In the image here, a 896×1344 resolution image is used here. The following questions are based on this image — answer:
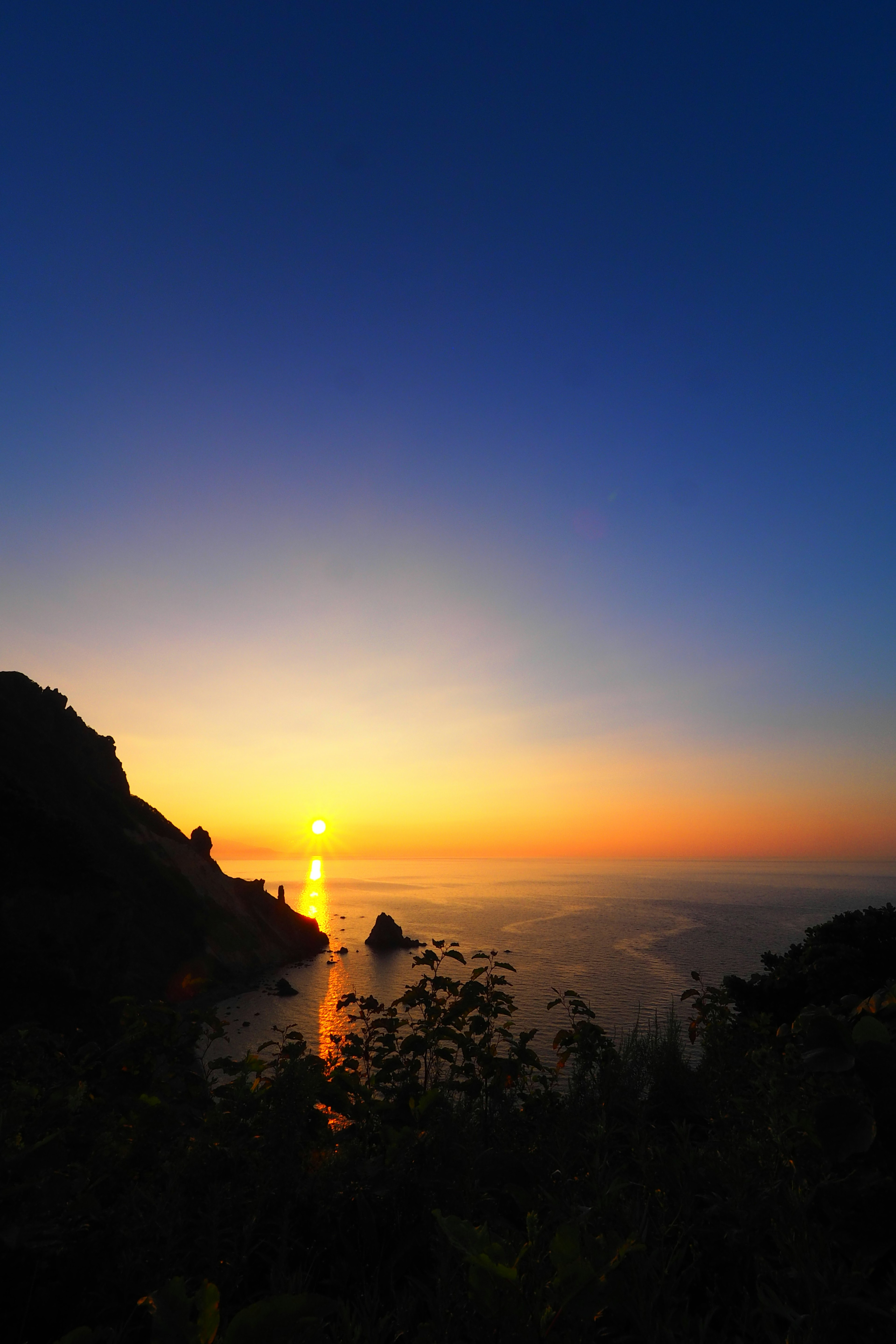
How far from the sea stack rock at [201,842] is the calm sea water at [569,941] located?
12.6 metres

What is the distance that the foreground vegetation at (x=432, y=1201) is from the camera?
207cm

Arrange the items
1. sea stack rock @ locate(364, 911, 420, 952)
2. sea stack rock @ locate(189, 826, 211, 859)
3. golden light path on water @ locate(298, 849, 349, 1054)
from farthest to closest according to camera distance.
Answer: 1. sea stack rock @ locate(364, 911, 420, 952)
2. sea stack rock @ locate(189, 826, 211, 859)
3. golden light path on water @ locate(298, 849, 349, 1054)

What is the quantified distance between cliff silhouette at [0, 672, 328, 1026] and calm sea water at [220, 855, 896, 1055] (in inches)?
178

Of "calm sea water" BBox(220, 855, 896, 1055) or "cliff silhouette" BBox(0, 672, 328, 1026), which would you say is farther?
"calm sea water" BBox(220, 855, 896, 1055)

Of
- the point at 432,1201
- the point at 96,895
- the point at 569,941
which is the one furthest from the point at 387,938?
the point at 432,1201

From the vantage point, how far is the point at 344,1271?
9.87 ft

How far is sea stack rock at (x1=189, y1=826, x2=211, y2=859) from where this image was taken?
179 feet

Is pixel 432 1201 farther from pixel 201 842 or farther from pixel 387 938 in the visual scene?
pixel 387 938

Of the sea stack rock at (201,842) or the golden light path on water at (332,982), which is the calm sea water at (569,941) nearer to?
the golden light path on water at (332,982)

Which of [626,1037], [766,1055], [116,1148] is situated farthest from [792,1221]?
[626,1037]

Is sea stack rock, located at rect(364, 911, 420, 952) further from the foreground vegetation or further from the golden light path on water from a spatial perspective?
the foreground vegetation

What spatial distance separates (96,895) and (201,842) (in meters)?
34.2

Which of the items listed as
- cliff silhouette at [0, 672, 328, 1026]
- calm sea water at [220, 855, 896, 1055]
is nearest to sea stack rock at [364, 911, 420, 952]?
calm sea water at [220, 855, 896, 1055]

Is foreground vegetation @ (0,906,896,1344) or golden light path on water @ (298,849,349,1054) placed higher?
foreground vegetation @ (0,906,896,1344)
